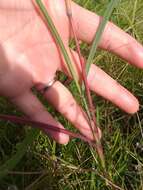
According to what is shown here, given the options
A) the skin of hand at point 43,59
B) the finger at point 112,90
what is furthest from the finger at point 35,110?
the finger at point 112,90

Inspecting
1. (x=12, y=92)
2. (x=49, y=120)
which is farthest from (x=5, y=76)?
(x=49, y=120)

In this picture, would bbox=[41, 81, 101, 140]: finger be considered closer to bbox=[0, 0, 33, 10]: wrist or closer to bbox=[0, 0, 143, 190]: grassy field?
bbox=[0, 0, 143, 190]: grassy field

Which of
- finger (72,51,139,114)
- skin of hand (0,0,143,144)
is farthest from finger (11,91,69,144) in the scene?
finger (72,51,139,114)

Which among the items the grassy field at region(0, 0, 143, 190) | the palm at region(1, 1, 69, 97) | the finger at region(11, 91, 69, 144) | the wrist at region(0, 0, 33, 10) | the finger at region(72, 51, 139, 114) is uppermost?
the wrist at region(0, 0, 33, 10)

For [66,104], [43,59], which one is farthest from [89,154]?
[43,59]

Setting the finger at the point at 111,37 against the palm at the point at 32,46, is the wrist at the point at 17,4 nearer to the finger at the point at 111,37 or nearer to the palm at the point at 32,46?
the palm at the point at 32,46

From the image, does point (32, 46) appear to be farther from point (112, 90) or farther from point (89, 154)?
point (89, 154)
